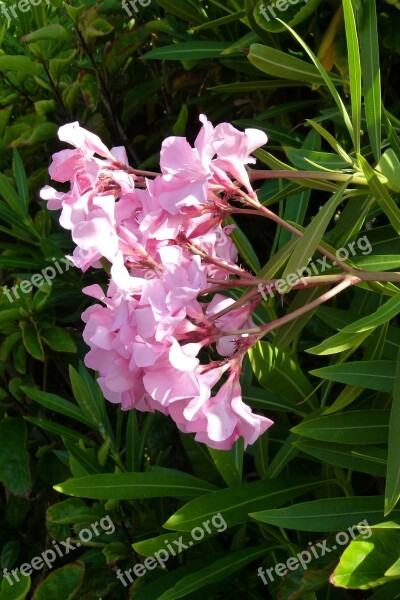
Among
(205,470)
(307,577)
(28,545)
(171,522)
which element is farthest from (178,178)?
(28,545)

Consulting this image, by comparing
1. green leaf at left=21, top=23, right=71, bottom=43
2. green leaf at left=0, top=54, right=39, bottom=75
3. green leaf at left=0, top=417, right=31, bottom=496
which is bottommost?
green leaf at left=0, top=417, right=31, bottom=496

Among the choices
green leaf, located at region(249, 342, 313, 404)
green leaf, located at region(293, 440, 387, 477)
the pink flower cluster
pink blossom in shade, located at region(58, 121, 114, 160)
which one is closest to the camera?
the pink flower cluster

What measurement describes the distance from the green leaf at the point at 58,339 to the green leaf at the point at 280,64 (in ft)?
2.27

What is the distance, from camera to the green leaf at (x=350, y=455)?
125cm

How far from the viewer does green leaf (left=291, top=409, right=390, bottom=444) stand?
120cm

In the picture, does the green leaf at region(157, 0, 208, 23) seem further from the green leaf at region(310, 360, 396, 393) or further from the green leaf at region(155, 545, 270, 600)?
the green leaf at region(155, 545, 270, 600)

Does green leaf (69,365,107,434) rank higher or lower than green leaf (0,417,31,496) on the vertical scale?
higher

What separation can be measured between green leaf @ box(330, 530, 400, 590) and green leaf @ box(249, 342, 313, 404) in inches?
10.0

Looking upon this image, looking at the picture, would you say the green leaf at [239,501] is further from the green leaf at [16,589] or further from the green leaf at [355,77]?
the green leaf at [355,77]

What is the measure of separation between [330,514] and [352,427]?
14cm

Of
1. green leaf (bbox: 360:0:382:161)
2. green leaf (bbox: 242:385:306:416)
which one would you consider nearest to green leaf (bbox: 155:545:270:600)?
green leaf (bbox: 242:385:306:416)

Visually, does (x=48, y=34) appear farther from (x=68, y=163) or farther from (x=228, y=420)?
(x=228, y=420)

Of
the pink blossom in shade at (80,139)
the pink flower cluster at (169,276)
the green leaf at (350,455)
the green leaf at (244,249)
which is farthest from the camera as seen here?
the green leaf at (244,249)

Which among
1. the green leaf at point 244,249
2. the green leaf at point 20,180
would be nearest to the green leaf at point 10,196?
the green leaf at point 20,180
